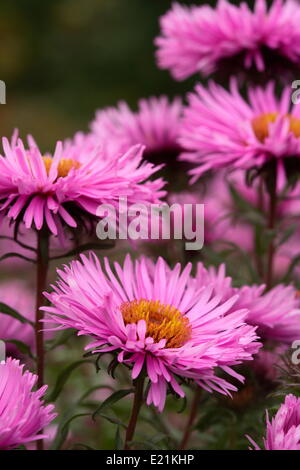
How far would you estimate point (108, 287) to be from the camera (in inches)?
27.2

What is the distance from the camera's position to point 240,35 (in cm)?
104

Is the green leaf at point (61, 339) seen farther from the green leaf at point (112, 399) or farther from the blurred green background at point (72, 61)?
the blurred green background at point (72, 61)

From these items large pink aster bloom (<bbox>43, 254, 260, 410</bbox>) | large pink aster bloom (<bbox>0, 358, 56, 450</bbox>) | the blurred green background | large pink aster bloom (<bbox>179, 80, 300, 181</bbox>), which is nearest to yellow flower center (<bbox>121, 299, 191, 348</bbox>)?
large pink aster bloom (<bbox>43, 254, 260, 410</bbox>)

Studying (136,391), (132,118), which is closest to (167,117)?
(132,118)

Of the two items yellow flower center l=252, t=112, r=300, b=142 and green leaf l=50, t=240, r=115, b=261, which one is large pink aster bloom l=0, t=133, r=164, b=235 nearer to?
green leaf l=50, t=240, r=115, b=261

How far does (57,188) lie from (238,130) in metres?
0.35

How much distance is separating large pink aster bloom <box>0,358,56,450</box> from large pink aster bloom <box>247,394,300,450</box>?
16 centimetres

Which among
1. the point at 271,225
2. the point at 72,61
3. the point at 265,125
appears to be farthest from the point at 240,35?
the point at 72,61

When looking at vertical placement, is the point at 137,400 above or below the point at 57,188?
below

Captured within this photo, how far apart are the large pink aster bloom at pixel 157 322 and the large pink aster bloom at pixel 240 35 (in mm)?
388

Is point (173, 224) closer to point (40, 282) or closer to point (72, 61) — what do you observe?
point (40, 282)
